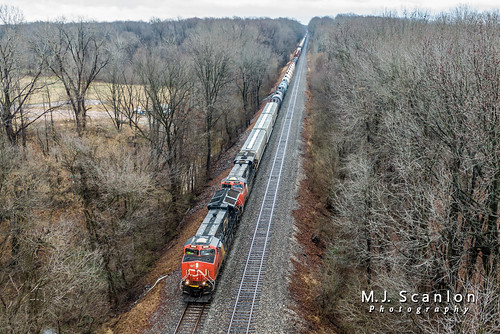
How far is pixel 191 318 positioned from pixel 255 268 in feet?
18.3

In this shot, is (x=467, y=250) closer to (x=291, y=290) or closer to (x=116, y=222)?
(x=291, y=290)

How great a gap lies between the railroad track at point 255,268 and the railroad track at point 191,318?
5.62 ft

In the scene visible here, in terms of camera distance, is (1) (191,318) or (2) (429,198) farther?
(1) (191,318)

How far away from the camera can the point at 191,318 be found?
19.1 m

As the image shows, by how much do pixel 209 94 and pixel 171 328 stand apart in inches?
1106

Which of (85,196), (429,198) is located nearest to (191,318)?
(85,196)

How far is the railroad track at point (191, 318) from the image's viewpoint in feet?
60.1

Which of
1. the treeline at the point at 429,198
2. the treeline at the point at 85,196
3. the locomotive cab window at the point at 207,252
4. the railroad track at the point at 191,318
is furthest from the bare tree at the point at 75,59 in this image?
the treeline at the point at 429,198

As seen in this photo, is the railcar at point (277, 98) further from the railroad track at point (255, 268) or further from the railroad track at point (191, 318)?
the railroad track at point (191, 318)

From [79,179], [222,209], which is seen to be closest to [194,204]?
[222,209]

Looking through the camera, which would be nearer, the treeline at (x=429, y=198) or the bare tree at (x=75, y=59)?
the treeline at (x=429, y=198)

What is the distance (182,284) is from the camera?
2031 cm

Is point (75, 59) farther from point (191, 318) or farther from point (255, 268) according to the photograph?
point (191, 318)

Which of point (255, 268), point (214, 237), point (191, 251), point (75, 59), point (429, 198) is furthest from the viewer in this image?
point (75, 59)
